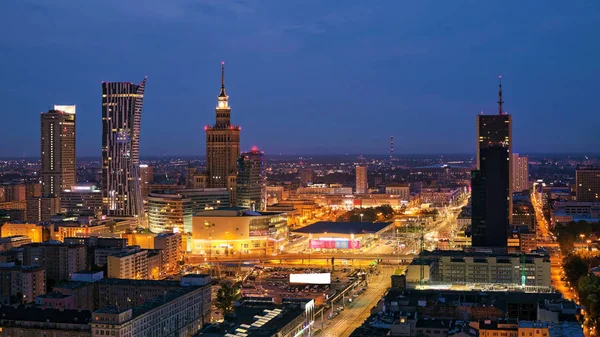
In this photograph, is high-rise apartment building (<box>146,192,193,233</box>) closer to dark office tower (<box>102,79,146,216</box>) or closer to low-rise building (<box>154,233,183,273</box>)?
dark office tower (<box>102,79,146,216</box>)

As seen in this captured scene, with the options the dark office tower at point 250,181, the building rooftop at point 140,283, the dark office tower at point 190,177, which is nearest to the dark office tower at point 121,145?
the dark office tower at point 190,177

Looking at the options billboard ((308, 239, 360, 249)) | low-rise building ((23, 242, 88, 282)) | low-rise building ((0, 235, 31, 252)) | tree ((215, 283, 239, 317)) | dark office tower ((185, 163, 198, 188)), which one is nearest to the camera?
tree ((215, 283, 239, 317))

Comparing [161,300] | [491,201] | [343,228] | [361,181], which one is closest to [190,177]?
[343,228]

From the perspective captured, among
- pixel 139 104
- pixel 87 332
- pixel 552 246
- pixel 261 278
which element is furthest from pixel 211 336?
pixel 139 104

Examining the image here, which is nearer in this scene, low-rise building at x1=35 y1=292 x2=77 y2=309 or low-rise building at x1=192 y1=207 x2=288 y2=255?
low-rise building at x1=35 y1=292 x2=77 y2=309

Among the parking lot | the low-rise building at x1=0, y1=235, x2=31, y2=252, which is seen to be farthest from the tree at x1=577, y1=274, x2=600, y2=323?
the low-rise building at x1=0, y1=235, x2=31, y2=252

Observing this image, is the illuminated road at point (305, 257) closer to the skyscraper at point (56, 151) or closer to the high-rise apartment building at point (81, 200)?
the high-rise apartment building at point (81, 200)

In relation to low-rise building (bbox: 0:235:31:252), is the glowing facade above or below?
above
